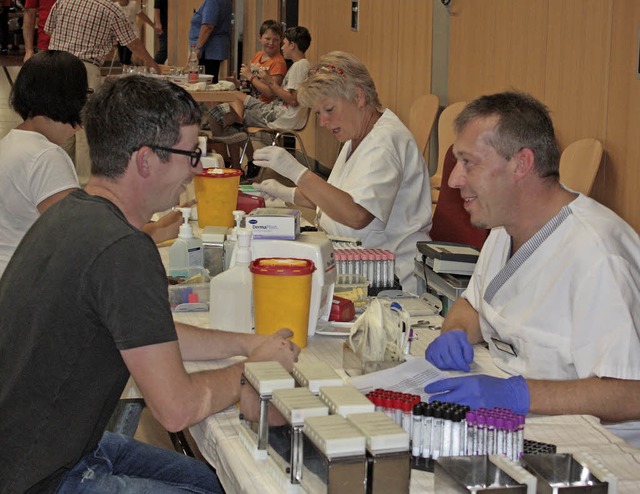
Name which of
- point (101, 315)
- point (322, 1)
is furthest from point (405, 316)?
point (322, 1)

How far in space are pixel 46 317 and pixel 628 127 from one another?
2861mm

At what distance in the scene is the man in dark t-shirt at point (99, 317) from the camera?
65.2 inches

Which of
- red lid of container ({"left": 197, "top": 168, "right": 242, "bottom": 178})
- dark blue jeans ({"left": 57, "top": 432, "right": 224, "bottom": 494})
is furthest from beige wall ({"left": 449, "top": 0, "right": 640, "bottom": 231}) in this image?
dark blue jeans ({"left": 57, "top": 432, "right": 224, "bottom": 494})

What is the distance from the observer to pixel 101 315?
1.67 metres

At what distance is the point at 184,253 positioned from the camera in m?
2.82

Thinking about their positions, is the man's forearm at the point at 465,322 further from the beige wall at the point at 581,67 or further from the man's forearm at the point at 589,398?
the beige wall at the point at 581,67

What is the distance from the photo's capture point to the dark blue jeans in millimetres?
1819

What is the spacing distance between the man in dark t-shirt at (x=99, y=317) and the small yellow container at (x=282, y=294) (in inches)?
13.2

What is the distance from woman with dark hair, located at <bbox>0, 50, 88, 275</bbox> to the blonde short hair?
883mm

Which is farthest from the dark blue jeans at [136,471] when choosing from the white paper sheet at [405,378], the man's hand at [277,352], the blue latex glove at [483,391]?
the blue latex glove at [483,391]

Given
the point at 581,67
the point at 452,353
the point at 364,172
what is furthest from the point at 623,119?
the point at 452,353

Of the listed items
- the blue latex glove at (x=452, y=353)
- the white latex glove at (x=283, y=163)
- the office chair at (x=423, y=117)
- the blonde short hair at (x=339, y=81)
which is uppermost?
the blonde short hair at (x=339, y=81)

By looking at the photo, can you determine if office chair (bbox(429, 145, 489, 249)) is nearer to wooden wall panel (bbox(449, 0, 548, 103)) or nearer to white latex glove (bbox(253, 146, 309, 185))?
white latex glove (bbox(253, 146, 309, 185))

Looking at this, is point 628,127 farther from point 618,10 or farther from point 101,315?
point 101,315
